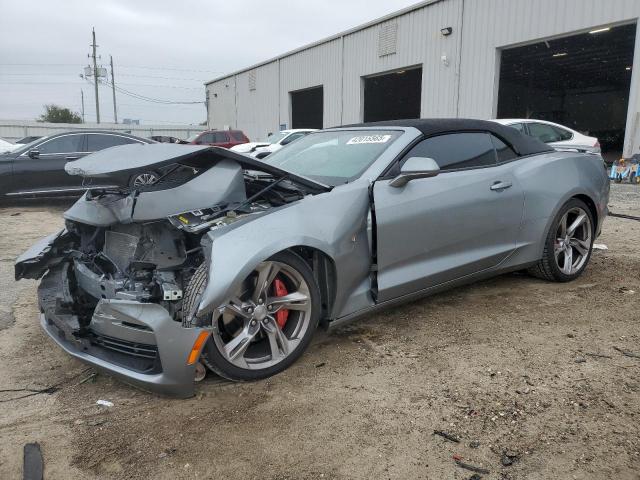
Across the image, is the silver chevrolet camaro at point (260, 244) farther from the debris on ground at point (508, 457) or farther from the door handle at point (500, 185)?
the debris on ground at point (508, 457)

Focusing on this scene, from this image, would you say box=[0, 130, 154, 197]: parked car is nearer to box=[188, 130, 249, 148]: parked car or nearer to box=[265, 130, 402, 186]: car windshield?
box=[265, 130, 402, 186]: car windshield

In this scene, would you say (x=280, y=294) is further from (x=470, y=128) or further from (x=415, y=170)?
(x=470, y=128)

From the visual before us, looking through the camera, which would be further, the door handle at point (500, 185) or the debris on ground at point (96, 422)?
the door handle at point (500, 185)

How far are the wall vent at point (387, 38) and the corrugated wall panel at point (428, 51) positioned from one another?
0.15 metres

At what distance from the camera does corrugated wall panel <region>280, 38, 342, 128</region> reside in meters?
22.0

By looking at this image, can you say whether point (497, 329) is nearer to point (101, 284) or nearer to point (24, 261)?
point (101, 284)

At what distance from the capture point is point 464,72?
16.2m

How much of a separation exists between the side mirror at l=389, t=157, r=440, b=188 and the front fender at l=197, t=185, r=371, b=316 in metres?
0.25

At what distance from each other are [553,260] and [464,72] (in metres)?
13.4

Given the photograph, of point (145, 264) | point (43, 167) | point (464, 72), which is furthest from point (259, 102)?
point (145, 264)

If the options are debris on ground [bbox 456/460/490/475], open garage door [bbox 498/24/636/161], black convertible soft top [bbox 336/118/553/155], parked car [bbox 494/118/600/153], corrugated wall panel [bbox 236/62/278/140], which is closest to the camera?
debris on ground [bbox 456/460/490/475]

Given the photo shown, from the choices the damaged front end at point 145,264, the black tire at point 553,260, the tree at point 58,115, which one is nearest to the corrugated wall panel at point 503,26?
the black tire at point 553,260

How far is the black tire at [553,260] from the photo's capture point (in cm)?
423

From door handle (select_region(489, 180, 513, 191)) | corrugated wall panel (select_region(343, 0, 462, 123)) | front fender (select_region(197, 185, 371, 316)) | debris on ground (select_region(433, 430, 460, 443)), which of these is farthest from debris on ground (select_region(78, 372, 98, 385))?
corrugated wall panel (select_region(343, 0, 462, 123))
